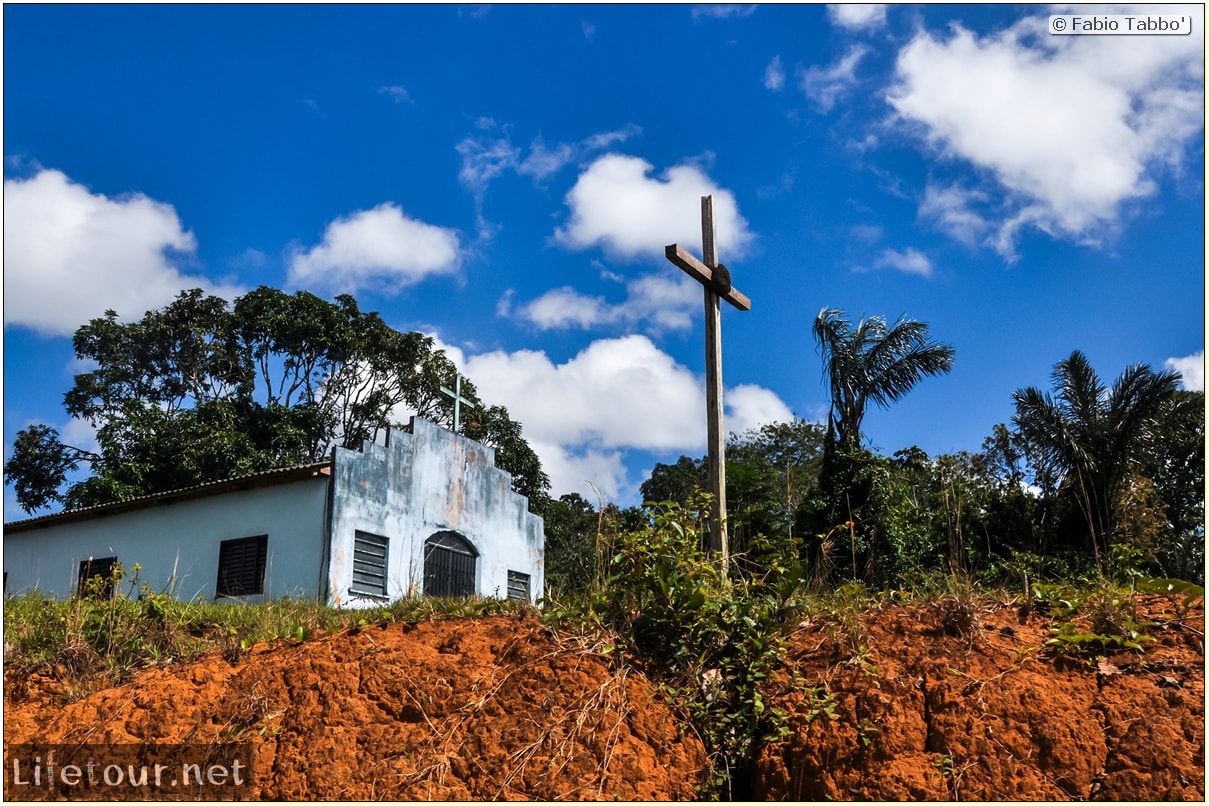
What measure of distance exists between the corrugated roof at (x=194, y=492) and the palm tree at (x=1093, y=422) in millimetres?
12529

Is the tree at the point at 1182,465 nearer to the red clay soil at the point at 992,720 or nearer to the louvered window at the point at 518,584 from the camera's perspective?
the louvered window at the point at 518,584

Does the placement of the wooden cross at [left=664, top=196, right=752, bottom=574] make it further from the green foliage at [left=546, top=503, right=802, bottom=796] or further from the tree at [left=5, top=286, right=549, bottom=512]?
the tree at [left=5, top=286, right=549, bottom=512]

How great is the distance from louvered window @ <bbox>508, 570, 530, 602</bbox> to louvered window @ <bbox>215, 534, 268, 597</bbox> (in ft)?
14.5

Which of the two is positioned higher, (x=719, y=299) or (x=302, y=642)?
(x=719, y=299)

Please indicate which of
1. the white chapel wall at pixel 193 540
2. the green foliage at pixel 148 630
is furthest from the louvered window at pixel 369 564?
the green foliage at pixel 148 630

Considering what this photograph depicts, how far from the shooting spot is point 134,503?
16375 millimetres

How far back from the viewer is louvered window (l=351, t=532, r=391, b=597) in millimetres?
14344

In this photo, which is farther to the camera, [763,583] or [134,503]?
[134,503]

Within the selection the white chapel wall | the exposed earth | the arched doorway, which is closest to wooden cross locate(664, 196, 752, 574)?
the exposed earth

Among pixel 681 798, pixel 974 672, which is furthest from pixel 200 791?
pixel 974 672

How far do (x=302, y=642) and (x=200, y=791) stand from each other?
54.6 inches

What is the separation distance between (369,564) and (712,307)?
8.50 meters

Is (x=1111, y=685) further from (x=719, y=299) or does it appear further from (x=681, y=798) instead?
(x=719, y=299)

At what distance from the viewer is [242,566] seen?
14859mm
